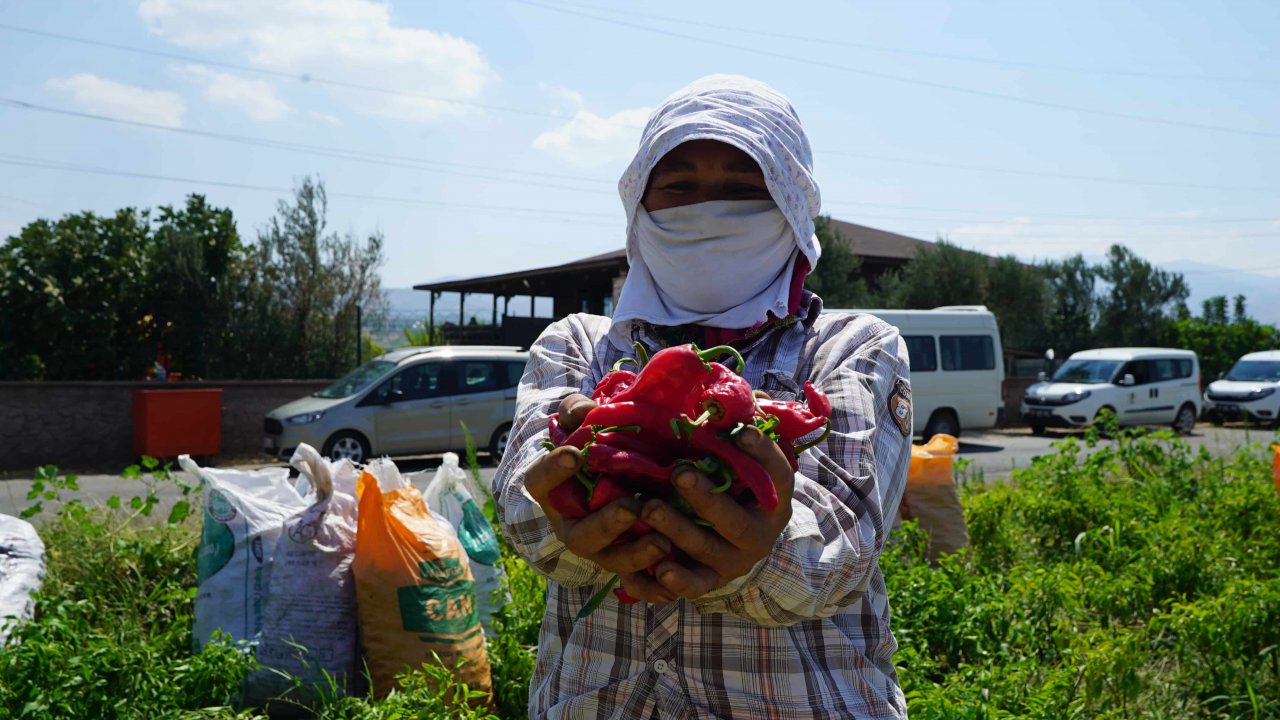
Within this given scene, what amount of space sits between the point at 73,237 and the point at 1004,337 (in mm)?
23120

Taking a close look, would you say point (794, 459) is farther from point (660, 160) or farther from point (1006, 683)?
point (1006, 683)

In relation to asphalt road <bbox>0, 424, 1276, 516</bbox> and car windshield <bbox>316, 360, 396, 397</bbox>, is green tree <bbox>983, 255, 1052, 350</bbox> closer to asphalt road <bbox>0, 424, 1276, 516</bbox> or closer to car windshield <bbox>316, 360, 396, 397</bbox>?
asphalt road <bbox>0, 424, 1276, 516</bbox>

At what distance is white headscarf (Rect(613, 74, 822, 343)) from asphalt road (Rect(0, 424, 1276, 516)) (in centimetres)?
401

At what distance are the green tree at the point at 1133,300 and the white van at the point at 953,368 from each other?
14.9 m

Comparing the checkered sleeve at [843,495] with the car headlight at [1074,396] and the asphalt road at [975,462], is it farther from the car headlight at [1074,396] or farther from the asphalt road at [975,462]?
the car headlight at [1074,396]

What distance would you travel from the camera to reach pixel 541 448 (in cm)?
156

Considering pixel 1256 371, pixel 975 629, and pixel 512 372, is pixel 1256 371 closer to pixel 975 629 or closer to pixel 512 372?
pixel 512 372

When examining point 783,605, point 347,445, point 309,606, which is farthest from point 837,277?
point 783,605

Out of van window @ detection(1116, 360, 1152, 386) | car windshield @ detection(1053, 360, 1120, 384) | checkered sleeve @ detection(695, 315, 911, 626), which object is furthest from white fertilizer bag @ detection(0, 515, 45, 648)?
van window @ detection(1116, 360, 1152, 386)

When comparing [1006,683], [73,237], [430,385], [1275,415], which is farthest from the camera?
[1275,415]

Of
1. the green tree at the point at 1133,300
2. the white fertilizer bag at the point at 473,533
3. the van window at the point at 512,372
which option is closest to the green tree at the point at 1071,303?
the green tree at the point at 1133,300

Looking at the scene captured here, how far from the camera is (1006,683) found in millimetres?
3301

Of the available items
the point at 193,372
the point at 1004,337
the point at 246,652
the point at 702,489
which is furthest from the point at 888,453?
the point at 1004,337

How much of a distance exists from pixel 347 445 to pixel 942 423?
33.4 feet
